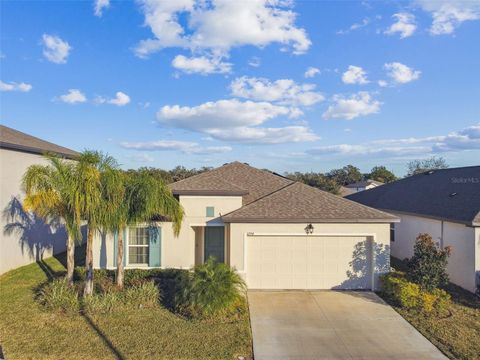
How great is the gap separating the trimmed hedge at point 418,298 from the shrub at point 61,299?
31.7 feet

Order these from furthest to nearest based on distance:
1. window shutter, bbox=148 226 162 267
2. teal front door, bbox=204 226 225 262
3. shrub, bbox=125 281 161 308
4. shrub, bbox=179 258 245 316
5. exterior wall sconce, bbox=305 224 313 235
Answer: teal front door, bbox=204 226 225 262
window shutter, bbox=148 226 162 267
exterior wall sconce, bbox=305 224 313 235
shrub, bbox=125 281 161 308
shrub, bbox=179 258 245 316

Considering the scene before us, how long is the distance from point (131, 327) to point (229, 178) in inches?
365

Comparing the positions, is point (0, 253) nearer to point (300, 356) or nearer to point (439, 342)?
point (300, 356)

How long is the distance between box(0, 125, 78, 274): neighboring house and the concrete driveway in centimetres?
1003

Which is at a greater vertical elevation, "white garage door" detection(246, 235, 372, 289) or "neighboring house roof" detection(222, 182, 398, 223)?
"neighboring house roof" detection(222, 182, 398, 223)

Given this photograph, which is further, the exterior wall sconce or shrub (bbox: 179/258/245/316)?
the exterior wall sconce

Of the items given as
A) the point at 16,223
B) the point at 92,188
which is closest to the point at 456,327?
the point at 92,188

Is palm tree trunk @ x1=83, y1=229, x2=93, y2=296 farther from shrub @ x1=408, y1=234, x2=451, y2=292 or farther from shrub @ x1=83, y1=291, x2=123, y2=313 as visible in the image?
shrub @ x1=408, y1=234, x2=451, y2=292

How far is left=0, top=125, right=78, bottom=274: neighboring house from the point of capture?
13818 mm

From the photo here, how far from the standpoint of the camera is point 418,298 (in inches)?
408

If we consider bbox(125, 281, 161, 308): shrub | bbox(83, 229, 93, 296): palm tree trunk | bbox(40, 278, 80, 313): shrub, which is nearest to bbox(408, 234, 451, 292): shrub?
bbox(125, 281, 161, 308): shrub

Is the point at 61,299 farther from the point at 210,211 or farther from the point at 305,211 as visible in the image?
the point at 305,211

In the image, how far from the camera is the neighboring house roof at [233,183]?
13.8 meters

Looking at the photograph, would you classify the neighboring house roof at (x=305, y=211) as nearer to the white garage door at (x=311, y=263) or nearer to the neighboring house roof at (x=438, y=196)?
the white garage door at (x=311, y=263)
